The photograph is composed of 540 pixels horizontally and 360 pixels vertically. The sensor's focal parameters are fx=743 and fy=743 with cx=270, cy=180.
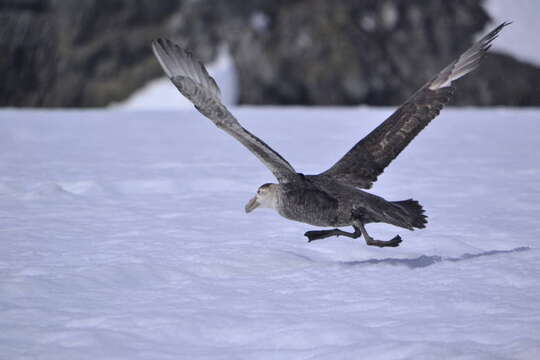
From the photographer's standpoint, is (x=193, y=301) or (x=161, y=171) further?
(x=161, y=171)

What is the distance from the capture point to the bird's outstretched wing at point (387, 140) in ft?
19.7

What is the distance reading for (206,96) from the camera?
531 centimetres

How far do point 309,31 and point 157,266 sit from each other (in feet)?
91.3

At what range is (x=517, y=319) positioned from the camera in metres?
3.87

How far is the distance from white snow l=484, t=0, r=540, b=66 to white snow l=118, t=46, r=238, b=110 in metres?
12.8

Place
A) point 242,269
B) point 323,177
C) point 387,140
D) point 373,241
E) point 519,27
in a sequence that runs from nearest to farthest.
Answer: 1. point 242,269
2. point 373,241
3. point 323,177
4. point 387,140
5. point 519,27

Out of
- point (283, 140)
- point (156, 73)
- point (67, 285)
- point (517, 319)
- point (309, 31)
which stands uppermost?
point (309, 31)

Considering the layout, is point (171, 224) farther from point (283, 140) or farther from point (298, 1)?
point (298, 1)

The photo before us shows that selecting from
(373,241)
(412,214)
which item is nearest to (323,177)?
(373,241)

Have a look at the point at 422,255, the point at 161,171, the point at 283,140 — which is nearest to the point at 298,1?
the point at 283,140

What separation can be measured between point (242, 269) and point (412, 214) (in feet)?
4.16

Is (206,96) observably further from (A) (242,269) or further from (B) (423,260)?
(B) (423,260)

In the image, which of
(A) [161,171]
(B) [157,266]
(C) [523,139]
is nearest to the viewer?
(B) [157,266]

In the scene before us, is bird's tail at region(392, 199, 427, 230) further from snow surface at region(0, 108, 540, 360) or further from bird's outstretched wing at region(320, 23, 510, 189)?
bird's outstretched wing at region(320, 23, 510, 189)
